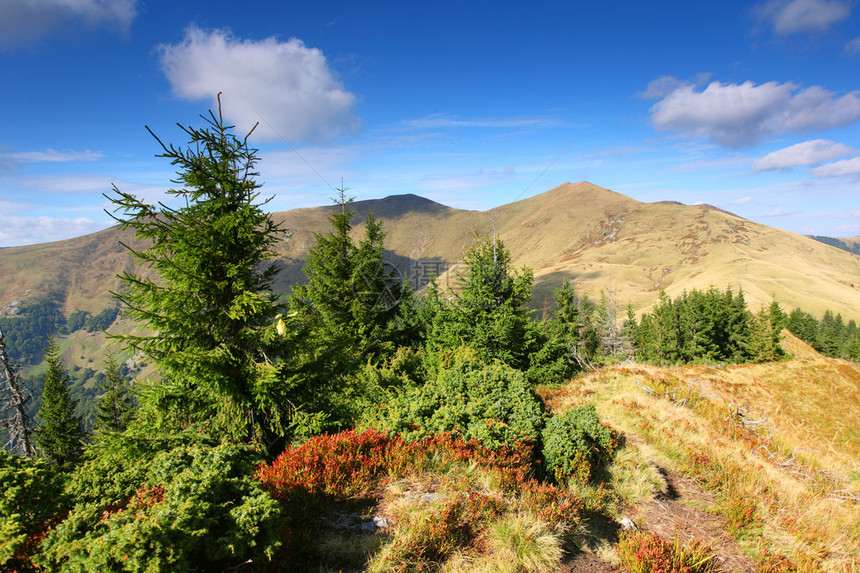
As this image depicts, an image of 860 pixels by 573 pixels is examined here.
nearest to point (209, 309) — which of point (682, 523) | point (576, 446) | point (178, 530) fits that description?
point (178, 530)

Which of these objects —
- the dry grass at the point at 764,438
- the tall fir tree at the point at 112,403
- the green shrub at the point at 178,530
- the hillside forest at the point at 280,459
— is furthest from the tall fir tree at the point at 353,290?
the tall fir tree at the point at 112,403

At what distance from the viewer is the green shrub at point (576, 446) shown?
304 inches

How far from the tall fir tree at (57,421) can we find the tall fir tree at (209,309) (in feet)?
88.6

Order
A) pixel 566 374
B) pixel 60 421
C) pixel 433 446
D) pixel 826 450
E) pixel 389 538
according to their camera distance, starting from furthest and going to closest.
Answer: pixel 60 421
pixel 566 374
pixel 826 450
pixel 433 446
pixel 389 538

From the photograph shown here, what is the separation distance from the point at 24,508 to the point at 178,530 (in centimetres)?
211

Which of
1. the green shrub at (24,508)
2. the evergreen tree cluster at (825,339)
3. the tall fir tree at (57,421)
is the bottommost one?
the evergreen tree cluster at (825,339)

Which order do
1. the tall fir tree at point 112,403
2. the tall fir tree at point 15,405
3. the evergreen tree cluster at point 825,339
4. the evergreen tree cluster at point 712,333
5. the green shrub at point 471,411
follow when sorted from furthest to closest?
1. the evergreen tree cluster at point 825,339
2. the evergreen tree cluster at point 712,333
3. the tall fir tree at point 112,403
4. the tall fir tree at point 15,405
5. the green shrub at point 471,411

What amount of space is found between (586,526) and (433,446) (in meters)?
2.97

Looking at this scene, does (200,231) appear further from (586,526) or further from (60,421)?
(60,421)

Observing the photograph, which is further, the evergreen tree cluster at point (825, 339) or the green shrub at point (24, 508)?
the evergreen tree cluster at point (825, 339)

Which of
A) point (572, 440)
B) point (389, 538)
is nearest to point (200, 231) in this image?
point (389, 538)

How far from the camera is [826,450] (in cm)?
1204

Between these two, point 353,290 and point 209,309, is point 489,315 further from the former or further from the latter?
point 209,309

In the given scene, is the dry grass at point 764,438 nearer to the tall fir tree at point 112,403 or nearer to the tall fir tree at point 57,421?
the tall fir tree at point 112,403
